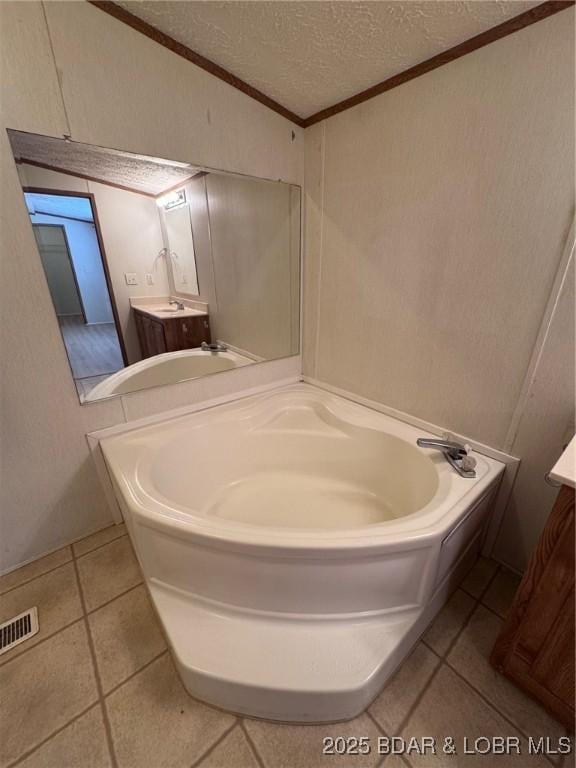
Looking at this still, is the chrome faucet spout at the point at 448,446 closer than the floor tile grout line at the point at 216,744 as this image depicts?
No

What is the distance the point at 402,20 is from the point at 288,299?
123 cm

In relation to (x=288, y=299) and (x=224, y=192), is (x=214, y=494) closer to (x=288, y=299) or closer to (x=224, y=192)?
(x=288, y=299)

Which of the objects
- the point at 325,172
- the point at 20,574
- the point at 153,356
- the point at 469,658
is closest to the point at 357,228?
the point at 325,172

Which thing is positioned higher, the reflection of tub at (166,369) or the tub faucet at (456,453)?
the reflection of tub at (166,369)

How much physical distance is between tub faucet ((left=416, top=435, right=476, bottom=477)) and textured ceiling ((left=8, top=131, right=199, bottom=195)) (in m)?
1.65

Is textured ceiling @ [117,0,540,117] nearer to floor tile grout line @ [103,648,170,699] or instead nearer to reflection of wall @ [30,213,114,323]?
reflection of wall @ [30,213,114,323]

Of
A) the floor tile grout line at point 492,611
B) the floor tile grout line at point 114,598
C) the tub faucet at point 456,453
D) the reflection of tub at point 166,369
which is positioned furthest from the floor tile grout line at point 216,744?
the reflection of tub at point 166,369

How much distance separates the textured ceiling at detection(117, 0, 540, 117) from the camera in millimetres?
958

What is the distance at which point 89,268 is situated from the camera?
49.9 inches

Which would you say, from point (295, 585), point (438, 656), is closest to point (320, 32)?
point (295, 585)

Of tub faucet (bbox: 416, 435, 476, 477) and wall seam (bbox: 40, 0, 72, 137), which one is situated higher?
wall seam (bbox: 40, 0, 72, 137)

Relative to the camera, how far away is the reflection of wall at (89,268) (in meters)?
1.21

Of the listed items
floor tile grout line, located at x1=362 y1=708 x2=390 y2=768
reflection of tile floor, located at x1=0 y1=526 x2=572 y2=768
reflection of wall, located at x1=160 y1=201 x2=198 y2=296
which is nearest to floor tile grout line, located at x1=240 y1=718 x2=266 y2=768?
reflection of tile floor, located at x1=0 y1=526 x2=572 y2=768

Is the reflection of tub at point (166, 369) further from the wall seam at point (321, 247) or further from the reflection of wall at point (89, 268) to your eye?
the wall seam at point (321, 247)
